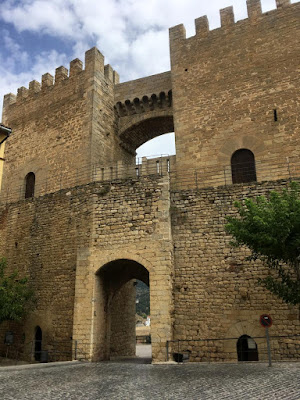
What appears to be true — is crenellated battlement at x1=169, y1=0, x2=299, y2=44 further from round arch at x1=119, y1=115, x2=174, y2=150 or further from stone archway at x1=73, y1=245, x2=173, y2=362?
stone archway at x1=73, y1=245, x2=173, y2=362

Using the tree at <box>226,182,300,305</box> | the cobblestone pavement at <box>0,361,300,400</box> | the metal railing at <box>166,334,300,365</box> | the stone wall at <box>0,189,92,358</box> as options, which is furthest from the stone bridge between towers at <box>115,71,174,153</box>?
the cobblestone pavement at <box>0,361,300,400</box>

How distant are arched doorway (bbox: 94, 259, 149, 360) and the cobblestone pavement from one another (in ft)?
8.21

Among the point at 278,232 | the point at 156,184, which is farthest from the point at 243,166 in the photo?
the point at 278,232

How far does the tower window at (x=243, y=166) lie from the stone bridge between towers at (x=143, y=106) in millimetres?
4619

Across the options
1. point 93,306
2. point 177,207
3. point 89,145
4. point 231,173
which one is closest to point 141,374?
point 93,306

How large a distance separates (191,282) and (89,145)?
8399 mm

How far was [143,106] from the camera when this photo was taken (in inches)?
714

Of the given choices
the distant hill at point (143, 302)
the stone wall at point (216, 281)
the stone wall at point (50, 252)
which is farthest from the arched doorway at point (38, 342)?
the distant hill at point (143, 302)

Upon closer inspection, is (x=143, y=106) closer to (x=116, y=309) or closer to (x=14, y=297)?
(x=116, y=309)

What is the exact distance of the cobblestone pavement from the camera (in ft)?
17.9

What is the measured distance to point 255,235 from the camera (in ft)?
27.9

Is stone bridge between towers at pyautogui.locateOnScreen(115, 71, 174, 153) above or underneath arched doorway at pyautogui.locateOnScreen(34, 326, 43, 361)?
above

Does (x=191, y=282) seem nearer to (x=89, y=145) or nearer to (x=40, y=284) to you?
(x=40, y=284)

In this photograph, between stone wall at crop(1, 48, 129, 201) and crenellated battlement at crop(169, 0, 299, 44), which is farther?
stone wall at crop(1, 48, 129, 201)
